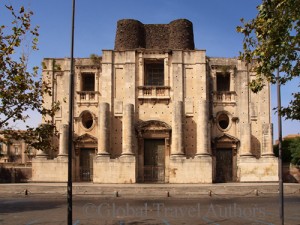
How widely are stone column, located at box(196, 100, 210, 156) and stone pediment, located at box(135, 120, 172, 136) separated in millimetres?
2249

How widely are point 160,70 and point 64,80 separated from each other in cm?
775

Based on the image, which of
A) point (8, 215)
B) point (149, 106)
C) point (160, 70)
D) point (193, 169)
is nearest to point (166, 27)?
point (160, 70)

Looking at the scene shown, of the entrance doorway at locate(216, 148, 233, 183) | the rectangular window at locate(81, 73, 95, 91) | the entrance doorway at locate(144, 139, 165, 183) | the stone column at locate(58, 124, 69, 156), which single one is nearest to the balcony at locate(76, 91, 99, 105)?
the rectangular window at locate(81, 73, 95, 91)

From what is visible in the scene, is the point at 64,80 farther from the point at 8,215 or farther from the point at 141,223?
the point at 141,223

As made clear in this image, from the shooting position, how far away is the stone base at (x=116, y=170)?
28281 millimetres

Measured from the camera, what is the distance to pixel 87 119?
32.5 metres

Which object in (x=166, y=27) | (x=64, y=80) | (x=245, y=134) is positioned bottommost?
(x=245, y=134)

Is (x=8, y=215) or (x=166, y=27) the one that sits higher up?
(x=166, y=27)

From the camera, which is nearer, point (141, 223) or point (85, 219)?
point (141, 223)

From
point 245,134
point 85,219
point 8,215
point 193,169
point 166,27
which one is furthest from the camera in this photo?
point 166,27

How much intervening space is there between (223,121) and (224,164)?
11.6 feet

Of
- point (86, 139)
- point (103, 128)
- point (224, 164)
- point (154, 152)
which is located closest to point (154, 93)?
point (154, 152)

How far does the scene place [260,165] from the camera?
97.0 feet

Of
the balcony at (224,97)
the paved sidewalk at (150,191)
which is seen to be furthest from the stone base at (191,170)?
the balcony at (224,97)
